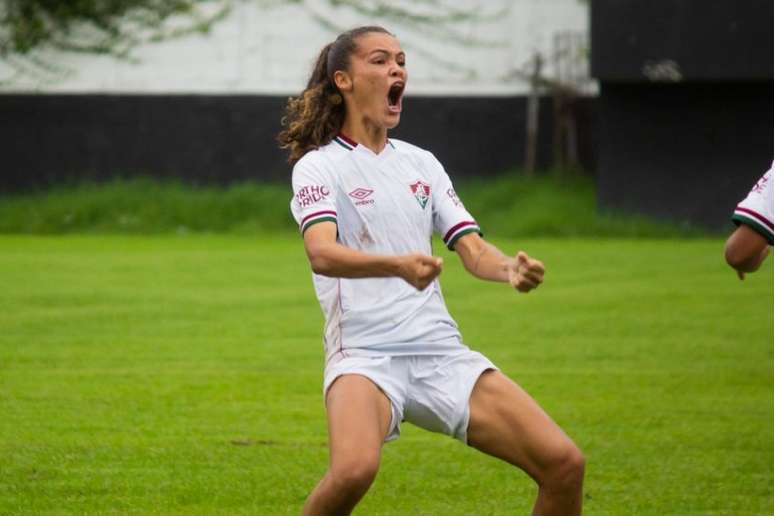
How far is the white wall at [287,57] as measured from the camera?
26828mm

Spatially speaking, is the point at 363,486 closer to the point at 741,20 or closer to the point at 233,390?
the point at 233,390

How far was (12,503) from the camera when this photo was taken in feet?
24.9

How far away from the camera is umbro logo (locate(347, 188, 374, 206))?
583 centimetres

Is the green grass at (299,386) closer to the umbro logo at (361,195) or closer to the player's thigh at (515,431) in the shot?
the player's thigh at (515,431)

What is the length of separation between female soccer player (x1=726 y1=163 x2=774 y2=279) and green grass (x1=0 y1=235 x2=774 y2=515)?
2281 mm

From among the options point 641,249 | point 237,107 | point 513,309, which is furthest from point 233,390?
point 237,107

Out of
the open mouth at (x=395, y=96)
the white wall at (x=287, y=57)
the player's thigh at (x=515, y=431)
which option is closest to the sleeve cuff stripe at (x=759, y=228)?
the player's thigh at (x=515, y=431)

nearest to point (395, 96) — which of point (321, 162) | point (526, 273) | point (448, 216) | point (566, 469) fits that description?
point (321, 162)

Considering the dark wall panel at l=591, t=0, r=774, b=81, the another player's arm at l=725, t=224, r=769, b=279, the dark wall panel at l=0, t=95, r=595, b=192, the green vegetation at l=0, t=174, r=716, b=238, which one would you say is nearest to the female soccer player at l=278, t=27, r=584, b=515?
the another player's arm at l=725, t=224, r=769, b=279

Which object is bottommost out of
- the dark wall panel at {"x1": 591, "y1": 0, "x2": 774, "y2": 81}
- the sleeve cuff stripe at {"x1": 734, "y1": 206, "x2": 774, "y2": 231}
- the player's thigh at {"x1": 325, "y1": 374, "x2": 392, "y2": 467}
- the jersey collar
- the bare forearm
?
the dark wall panel at {"x1": 591, "y1": 0, "x2": 774, "y2": 81}

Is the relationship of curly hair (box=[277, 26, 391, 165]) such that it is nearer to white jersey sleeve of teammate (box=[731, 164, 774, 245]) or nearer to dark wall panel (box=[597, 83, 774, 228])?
white jersey sleeve of teammate (box=[731, 164, 774, 245])

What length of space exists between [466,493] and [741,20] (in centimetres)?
1533

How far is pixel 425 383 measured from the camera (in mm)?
5738

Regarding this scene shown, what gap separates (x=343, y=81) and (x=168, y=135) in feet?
69.3
